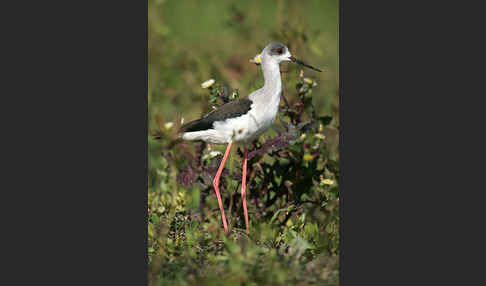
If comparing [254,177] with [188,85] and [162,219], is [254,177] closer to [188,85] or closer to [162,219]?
[162,219]

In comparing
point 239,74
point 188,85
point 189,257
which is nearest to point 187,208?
point 189,257

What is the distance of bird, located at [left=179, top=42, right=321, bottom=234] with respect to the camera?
14.3 ft

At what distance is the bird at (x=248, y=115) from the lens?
171 inches

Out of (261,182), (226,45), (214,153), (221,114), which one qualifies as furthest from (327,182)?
(226,45)

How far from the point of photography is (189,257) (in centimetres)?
416

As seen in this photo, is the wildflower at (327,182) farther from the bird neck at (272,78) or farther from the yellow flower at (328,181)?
the bird neck at (272,78)

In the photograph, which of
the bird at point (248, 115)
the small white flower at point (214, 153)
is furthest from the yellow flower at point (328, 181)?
the small white flower at point (214, 153)

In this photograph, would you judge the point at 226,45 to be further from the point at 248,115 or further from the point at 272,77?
the point at 248,115

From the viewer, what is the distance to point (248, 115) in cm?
436

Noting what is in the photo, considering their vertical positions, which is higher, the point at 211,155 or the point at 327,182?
the point at 211,155

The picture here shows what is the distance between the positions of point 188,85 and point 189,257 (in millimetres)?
3363

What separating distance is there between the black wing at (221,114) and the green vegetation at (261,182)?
0.14 m

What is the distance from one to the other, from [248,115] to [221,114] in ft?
0.70

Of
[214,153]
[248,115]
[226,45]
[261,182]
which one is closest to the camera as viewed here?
[248,115]
